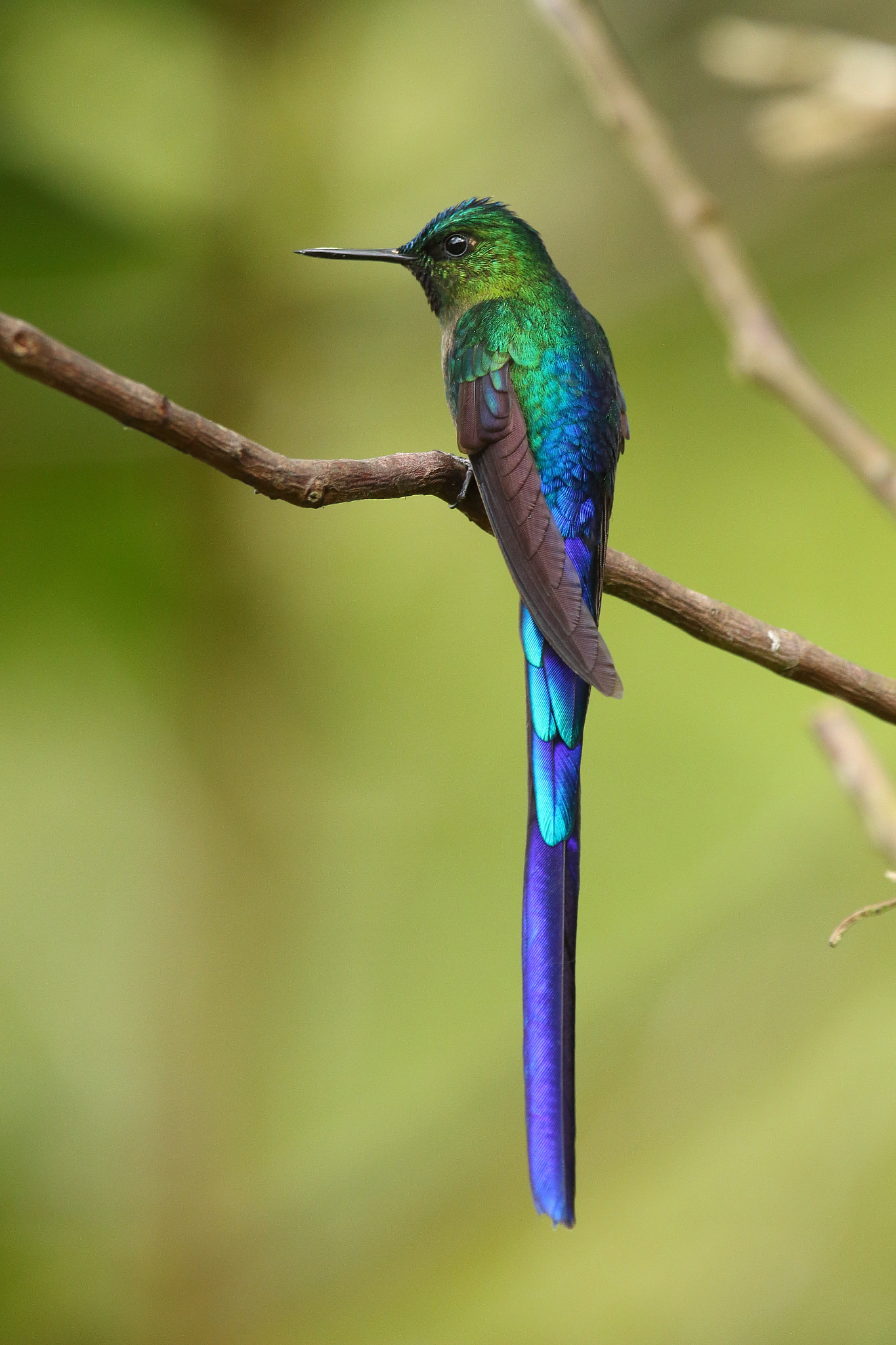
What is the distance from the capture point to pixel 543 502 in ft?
3.08

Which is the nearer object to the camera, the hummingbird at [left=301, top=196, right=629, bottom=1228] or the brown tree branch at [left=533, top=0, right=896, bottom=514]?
the hummingbird at [left=301, top=196, right=629, bottom=1228]

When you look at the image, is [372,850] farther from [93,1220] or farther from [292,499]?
[292,499]

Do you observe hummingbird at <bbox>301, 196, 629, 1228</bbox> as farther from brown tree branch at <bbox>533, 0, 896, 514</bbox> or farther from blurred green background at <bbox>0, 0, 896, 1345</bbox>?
blurred green background at <bbox>0, 0, 896, 1345</bbox>

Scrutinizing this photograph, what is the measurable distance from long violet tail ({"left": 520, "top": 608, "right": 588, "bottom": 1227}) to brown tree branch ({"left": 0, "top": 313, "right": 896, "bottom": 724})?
0.09 metres

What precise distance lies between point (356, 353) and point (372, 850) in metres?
0.98

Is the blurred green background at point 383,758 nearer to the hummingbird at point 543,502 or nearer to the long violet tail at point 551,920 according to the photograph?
the hummingbird at point 543,502

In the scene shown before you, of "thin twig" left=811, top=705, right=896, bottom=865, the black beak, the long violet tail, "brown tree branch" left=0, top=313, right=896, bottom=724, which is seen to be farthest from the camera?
the black beak

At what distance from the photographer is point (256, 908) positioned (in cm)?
224

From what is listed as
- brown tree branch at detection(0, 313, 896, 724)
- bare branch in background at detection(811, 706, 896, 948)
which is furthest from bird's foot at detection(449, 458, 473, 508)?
bare branch in background at detection(811, 706, 896, 948)

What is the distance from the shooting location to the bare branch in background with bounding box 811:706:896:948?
97 cm

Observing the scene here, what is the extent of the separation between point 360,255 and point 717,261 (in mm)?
335

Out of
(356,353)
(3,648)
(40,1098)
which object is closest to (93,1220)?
(40,1098)

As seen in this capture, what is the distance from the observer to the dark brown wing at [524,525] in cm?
81

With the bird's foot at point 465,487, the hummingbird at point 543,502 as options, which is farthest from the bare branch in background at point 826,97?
the bird's foot at point 465,487
